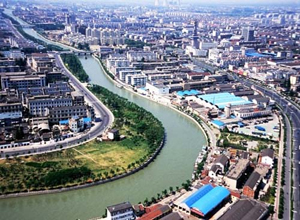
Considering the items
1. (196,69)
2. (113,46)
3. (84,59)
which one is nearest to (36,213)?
(196,69)

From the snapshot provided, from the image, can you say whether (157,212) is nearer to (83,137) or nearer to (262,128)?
(83,137)

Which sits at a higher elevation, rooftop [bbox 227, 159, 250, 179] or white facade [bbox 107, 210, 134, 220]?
rooftop [bbox 227, 159, 250, 179]

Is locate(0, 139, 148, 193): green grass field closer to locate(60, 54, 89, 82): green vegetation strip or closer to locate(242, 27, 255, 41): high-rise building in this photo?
locate(60, 54, 89, 82): green vegetation strip

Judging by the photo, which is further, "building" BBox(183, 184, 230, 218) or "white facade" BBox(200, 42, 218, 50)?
"white facade" BBox(200, 42, 218, 50)

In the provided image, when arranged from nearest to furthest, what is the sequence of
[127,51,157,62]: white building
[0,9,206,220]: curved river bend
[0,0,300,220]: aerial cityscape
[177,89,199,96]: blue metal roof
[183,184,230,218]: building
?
[183,184,230,218]: building → [0,9,206,220]: curved river bend → [0,0,300,220]: aerial cityscape → [177,89,199,96]: blue metal roof → [127,51,157,62]: white building

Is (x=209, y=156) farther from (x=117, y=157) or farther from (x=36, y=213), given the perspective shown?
(x=36, y=213)

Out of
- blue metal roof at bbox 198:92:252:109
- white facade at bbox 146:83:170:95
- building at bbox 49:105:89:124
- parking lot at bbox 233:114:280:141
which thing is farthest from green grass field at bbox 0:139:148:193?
white facade at bbox 146:83:170:95

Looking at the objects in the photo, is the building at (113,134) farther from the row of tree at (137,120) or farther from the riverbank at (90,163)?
the row of tree at (137,120)
